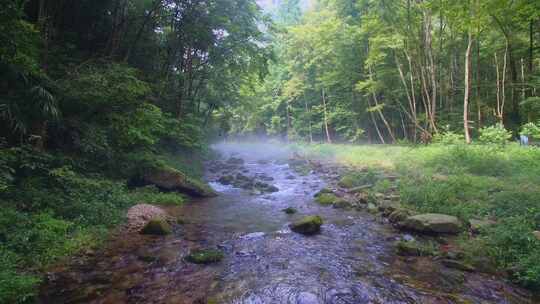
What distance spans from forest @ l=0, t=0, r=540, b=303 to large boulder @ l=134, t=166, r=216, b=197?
6 cm

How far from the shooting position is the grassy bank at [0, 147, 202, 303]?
175 inches

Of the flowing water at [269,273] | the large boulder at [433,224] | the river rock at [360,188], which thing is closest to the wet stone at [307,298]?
the flowing water at [269,273]

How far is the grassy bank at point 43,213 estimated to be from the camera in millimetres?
4438

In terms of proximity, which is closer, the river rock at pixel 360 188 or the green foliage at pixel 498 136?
the river rock at pixel 360 188

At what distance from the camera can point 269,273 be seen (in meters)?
5.36

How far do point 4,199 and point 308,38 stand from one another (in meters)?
30.5

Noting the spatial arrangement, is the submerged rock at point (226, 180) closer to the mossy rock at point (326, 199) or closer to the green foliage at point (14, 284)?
the mossy rock at point (326, 199)

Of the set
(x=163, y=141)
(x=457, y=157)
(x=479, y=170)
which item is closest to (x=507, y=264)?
(x=479, y=170)

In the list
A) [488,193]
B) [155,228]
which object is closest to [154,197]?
[155,228]

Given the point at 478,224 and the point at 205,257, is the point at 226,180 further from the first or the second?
the point at 478,224

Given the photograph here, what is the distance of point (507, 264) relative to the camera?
5.17 m

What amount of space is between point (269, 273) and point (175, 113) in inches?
509

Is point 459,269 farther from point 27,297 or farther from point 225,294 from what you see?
point 27,297

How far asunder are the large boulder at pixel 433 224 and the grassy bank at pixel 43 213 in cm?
798
